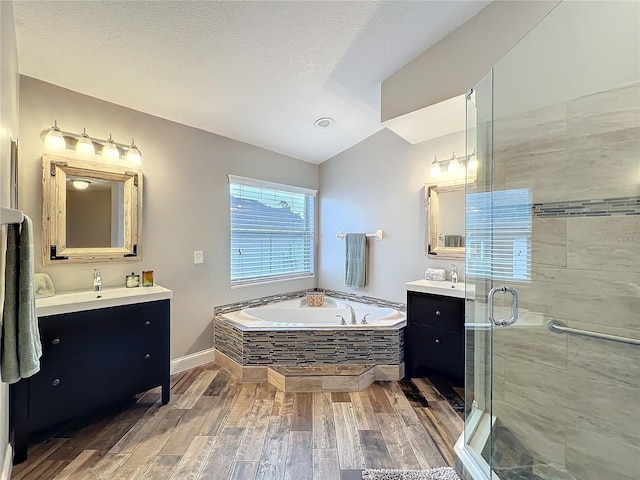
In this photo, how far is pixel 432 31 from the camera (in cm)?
208

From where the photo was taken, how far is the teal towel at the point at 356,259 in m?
3.53

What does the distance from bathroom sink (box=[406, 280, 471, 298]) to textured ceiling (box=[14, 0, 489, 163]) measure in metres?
1.69

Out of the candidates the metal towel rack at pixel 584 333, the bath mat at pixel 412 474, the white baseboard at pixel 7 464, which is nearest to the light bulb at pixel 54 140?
the white baseboard at pixel 7 464

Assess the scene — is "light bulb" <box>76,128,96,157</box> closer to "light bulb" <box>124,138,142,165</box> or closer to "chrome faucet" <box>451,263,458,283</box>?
"light bulb" <box>124,138,142,165</box>

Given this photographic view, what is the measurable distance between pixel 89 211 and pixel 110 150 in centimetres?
48

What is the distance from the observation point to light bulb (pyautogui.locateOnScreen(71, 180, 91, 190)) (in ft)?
7.27

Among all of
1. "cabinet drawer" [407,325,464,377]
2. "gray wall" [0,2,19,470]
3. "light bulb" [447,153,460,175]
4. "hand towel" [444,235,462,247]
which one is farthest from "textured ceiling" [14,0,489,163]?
"cabinet drawer" [407,325,464,377]

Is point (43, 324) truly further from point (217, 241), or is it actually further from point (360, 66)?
point (360, 66)

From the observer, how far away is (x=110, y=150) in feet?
7.61

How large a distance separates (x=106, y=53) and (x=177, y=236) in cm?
142

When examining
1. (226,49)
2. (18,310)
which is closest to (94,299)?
(18,310)

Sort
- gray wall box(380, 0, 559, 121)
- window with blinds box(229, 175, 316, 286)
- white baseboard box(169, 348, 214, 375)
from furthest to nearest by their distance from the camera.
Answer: window with blinds box(229, 175, 316, 286) < white baseboard box(169, 348, 214, 375) < gray wall box(380, 0, 559, 121)

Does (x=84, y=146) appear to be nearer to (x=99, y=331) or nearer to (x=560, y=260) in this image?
(x=99, y=331)

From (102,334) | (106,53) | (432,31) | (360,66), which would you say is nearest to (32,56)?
(106,53)
